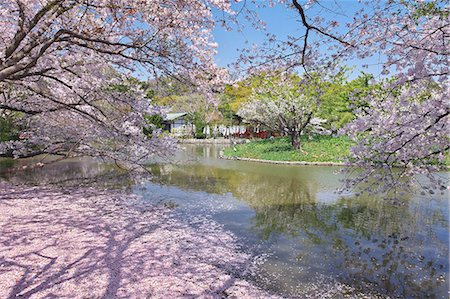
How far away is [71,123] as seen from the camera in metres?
8.82

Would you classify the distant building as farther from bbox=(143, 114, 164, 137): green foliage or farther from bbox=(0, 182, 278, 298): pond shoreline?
bbox=(0, 182, 278, 298): pond shoreline

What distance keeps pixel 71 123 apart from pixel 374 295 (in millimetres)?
8488

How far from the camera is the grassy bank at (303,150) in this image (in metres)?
15.7

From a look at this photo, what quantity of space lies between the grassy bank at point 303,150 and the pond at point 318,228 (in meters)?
4.01

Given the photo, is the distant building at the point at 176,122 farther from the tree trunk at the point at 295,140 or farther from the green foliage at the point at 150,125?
the tree trunk at the point at 295,140

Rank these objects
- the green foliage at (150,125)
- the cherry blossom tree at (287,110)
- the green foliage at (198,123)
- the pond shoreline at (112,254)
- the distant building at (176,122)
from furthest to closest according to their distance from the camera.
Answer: the distant building at (176,122) → the green foliage at (198,123) → the cherry blossom tree at (287,110) → the green foliage at (150,125) → the pond shoreline at (112,254)

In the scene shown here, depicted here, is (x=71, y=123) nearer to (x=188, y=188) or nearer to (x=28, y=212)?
(x=28, y=212)

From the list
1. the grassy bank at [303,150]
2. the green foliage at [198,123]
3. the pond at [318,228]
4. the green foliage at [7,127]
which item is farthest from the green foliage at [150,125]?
the green foliage at [198,123]

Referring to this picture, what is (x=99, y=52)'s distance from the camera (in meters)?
4.70

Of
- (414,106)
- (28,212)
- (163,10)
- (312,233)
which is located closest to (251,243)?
(312,233)

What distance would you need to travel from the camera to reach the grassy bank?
15719 millimetres

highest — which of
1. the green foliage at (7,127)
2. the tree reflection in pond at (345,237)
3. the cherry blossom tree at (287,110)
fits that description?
the cherry blossom tree at (287,110)

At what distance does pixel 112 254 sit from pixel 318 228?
12.8 ft

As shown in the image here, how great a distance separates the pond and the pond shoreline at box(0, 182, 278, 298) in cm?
49
